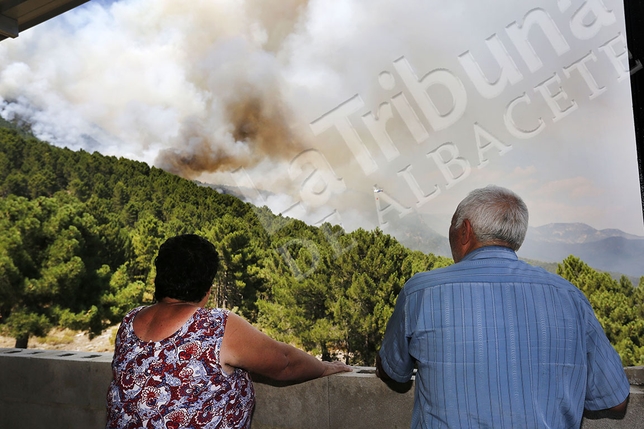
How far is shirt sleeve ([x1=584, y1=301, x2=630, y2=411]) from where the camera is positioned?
0.71 m

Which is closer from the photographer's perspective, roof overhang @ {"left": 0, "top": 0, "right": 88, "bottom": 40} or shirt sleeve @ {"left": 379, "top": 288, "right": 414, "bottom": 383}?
shirt sleeve @ {"left": 379, "top": 288, "right": 414, "bottom": 383}

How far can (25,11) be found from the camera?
1.83 metres

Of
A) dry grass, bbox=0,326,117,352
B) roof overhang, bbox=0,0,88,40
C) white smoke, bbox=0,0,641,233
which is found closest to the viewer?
roof overhang, bbox=0,0,88,40

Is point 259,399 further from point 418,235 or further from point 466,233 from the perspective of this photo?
point 418,235

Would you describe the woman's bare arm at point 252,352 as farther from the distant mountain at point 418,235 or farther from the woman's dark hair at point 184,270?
the distant mountain at point 418,235

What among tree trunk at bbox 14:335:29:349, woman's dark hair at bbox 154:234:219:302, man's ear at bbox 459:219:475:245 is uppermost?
tree trunk at bbox 14:335:29:349

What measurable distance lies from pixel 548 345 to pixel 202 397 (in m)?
0.47

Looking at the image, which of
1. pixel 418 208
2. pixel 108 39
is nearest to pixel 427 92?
pixel 418 208

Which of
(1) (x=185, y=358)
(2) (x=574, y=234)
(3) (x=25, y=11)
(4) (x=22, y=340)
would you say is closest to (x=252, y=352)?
(1) (x=185, y=358)

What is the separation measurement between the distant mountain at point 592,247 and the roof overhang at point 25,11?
1309 inches

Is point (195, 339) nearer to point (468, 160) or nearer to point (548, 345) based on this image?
point (548, 345)

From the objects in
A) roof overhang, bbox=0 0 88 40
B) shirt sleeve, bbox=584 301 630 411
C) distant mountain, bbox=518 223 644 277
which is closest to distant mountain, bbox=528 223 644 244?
distant mountain, bbox=518 223 644 277

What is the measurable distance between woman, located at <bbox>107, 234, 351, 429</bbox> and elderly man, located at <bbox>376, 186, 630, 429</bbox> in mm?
245

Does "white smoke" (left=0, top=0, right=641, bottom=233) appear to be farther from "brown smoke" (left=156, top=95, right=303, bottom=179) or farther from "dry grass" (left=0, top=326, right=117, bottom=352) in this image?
"dry grass" (left=0, top=326, right=117, bottom=352)
